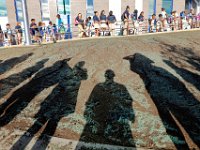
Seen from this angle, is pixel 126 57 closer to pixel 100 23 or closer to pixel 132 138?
pixel 132 138

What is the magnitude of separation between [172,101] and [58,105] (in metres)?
2.99

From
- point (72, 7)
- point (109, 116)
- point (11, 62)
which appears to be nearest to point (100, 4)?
point (72, 7)

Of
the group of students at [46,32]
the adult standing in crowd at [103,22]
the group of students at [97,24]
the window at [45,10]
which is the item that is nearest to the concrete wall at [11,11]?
the window at [45,10]

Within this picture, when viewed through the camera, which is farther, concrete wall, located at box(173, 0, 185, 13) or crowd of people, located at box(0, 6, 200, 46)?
concrete wall, located at box(173, 0, 185, 13)

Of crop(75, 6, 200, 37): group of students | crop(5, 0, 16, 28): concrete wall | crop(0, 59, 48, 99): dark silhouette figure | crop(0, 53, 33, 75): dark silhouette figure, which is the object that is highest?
crop(5, 0, 16, 28): concrete wall

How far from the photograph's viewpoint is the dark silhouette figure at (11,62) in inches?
392

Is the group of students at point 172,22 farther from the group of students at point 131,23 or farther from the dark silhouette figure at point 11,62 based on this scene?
the dark silhouette figure at point 11,62

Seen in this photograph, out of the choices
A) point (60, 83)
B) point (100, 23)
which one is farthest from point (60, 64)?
point (100, 23)

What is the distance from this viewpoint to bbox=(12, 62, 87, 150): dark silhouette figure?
549 centimetres

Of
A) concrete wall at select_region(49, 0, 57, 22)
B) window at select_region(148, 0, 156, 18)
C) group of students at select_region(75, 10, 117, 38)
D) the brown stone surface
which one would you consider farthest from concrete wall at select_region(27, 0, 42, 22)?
window at select_region(148, 0, 156, 18)

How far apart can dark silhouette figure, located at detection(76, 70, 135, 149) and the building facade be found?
14.4 meters

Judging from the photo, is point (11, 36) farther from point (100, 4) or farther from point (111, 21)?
point (100, 4)

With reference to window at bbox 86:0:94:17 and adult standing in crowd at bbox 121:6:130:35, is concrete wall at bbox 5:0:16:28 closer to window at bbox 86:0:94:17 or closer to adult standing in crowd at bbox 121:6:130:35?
window at bbox 86:0:94:17

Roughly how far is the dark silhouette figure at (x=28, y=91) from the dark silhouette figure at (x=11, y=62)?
1619 millimetres
